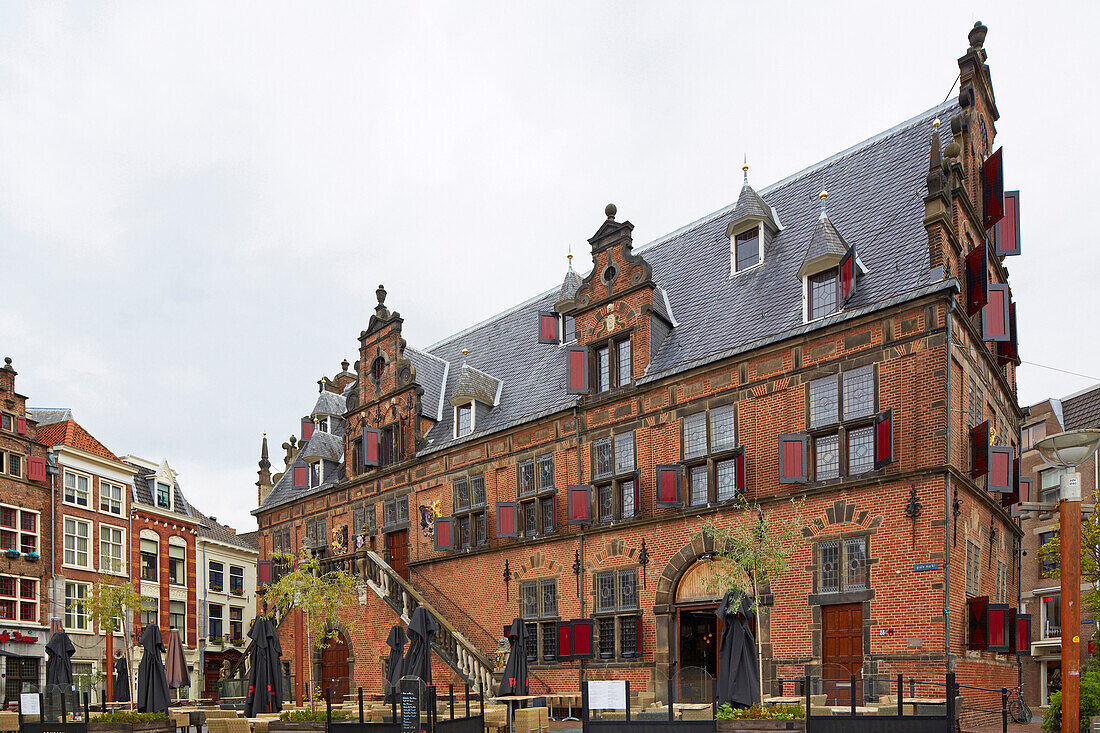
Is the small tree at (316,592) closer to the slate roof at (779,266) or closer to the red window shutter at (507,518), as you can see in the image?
the red window shutter at (507,518)

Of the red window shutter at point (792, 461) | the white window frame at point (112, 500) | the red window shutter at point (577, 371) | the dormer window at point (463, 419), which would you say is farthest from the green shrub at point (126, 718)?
the white window frame at point (112, 500)

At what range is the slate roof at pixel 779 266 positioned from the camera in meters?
21.8

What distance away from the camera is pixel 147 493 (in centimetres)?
4738

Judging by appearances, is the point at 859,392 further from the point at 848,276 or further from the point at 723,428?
the point at 723,428

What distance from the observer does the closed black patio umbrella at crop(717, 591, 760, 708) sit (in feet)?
52.5

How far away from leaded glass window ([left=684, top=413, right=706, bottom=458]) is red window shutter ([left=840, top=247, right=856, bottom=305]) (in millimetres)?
4650

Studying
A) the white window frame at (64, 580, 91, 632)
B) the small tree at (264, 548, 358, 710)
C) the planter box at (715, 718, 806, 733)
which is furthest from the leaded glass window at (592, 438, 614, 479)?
the white window frame at (64, 580, 91, 632)

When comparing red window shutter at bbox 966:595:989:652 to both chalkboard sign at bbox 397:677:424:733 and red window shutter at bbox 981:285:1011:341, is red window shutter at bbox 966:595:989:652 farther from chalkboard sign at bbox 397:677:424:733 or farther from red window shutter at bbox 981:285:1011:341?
chalkboard sign at bbox 397:677:424:733

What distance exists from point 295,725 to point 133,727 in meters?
4.55

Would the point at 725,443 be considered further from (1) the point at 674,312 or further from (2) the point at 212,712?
(2) the point at 212,712

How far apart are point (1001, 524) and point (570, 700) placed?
12.0 m

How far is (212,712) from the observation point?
19703mm

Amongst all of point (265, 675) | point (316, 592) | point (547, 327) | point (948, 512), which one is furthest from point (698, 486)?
point (316, 592)

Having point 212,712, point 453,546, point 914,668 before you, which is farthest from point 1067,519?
point 453,546
